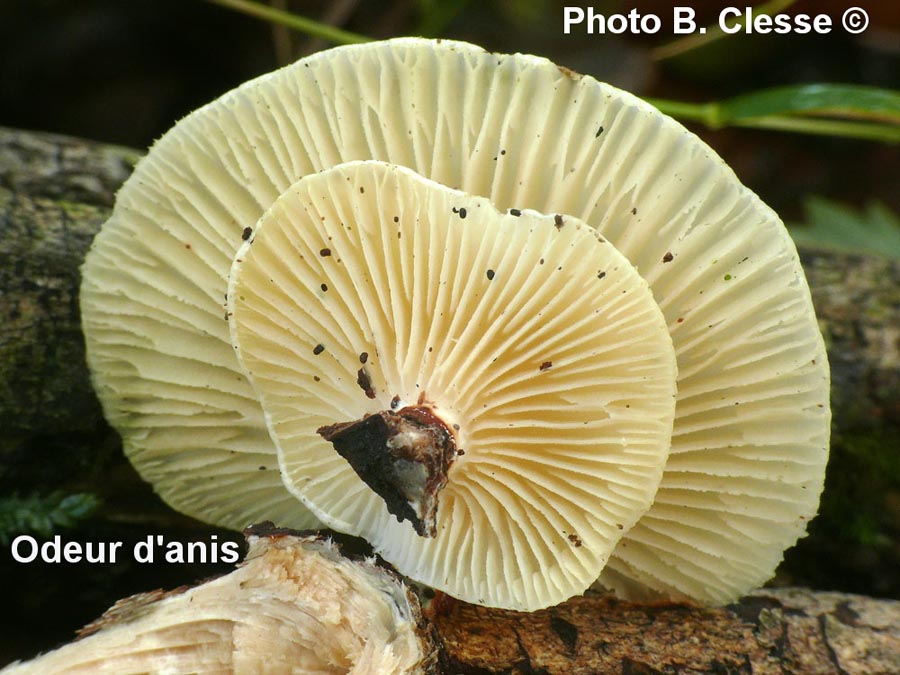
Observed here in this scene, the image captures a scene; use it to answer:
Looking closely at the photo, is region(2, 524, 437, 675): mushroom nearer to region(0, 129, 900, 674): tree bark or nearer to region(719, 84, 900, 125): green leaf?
region(0, 129, 900, 674): tree bark

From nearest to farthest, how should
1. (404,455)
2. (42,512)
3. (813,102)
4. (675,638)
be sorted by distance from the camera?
(404,455) < (675,638) < (42,512) < (813,102)

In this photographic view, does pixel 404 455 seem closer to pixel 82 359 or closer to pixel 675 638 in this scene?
pixel 675 638

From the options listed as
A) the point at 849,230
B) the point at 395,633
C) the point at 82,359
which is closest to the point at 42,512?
the point at 82,359

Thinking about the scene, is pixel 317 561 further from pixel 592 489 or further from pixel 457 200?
pixel 457 200

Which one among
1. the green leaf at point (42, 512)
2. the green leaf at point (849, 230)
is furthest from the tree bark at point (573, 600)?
the green leaf at point (849, 230)

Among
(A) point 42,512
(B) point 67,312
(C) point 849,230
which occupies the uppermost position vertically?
(C) point 849,230

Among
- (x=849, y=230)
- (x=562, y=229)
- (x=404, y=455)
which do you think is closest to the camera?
(x=562, y=229)

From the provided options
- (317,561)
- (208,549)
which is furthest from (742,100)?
(208,549)
